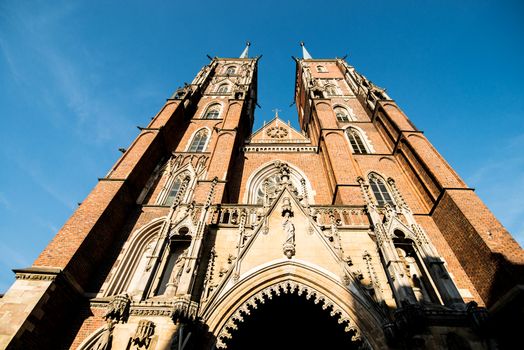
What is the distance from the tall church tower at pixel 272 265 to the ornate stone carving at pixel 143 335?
26 millimetres

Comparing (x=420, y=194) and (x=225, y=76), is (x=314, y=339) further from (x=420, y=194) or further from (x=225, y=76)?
(x=225, y=76)

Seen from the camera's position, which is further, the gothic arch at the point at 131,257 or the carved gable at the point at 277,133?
the carved gable at the point at 277,133

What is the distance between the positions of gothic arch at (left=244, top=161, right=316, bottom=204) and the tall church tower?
14 cm

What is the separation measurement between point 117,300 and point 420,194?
12806mm

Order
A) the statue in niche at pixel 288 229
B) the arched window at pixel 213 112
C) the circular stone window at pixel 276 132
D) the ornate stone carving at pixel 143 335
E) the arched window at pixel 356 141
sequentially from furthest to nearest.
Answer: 1. the arched window at pixel 213 112
2. the circular stone window at pixel 276 132
3. the arched window at pixel 356 141
4. the statue in niche at pixel 288 229
5. the ornate stone carving at pixel 143 335

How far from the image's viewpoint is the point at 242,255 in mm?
7746

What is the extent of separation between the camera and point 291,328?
Result: 904 cm

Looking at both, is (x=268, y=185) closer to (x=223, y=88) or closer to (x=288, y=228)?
(x=288, y=228)

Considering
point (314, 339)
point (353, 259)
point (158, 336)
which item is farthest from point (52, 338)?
point (353, 259)

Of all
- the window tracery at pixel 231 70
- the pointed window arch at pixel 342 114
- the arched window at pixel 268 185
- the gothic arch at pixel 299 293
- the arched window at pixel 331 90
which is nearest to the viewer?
the gothic arch at pixel 299 293

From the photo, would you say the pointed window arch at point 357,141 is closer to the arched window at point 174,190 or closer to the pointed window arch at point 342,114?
the pointed window arch at point 342,114

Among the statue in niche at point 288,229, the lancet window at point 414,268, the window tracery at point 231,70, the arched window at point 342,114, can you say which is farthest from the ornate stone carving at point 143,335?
the window tracery at point 231,70

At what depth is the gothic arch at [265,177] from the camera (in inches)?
542

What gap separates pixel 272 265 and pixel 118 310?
3863 mm
